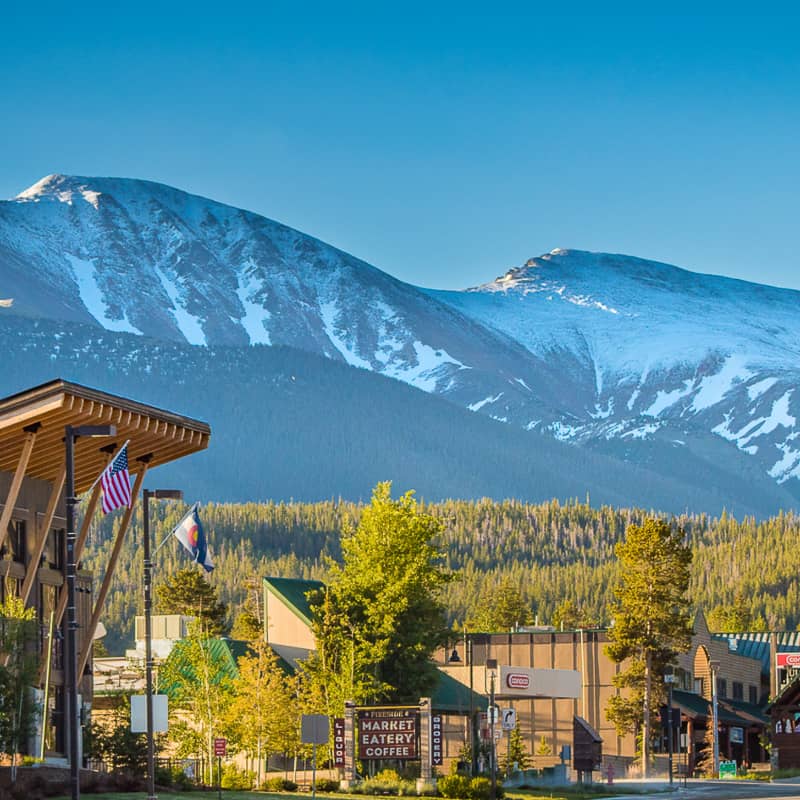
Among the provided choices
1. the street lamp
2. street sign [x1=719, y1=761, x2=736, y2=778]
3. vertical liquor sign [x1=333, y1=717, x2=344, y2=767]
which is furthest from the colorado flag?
street sign [x1=719, y1=761, x2=736, y2=778]

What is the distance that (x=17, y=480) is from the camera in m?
76.0

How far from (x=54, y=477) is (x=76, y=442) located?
550 cm

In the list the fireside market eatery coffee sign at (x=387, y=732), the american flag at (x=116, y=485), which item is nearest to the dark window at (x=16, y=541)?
the fireside market eatery coffee sign at (x=387, y=732)

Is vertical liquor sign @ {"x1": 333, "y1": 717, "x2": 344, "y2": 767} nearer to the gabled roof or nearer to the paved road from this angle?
the paved road

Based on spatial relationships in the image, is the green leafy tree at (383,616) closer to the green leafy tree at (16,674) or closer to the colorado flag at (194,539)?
the colorado flag at (194,539)

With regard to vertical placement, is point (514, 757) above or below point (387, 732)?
below

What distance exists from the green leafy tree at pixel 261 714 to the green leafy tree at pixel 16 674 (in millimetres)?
18949

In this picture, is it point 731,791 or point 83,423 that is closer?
point 83,423

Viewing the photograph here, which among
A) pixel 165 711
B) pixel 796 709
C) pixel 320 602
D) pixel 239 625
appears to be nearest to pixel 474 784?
pixel 165 711

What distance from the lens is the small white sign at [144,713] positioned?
6694cm

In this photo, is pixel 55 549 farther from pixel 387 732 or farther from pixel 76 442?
pixel 387 732

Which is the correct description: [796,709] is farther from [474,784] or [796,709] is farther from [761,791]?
[474,784]

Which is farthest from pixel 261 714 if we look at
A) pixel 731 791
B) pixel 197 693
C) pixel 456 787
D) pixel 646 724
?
pixel 646 724

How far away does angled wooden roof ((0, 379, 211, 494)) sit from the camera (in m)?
73.8
